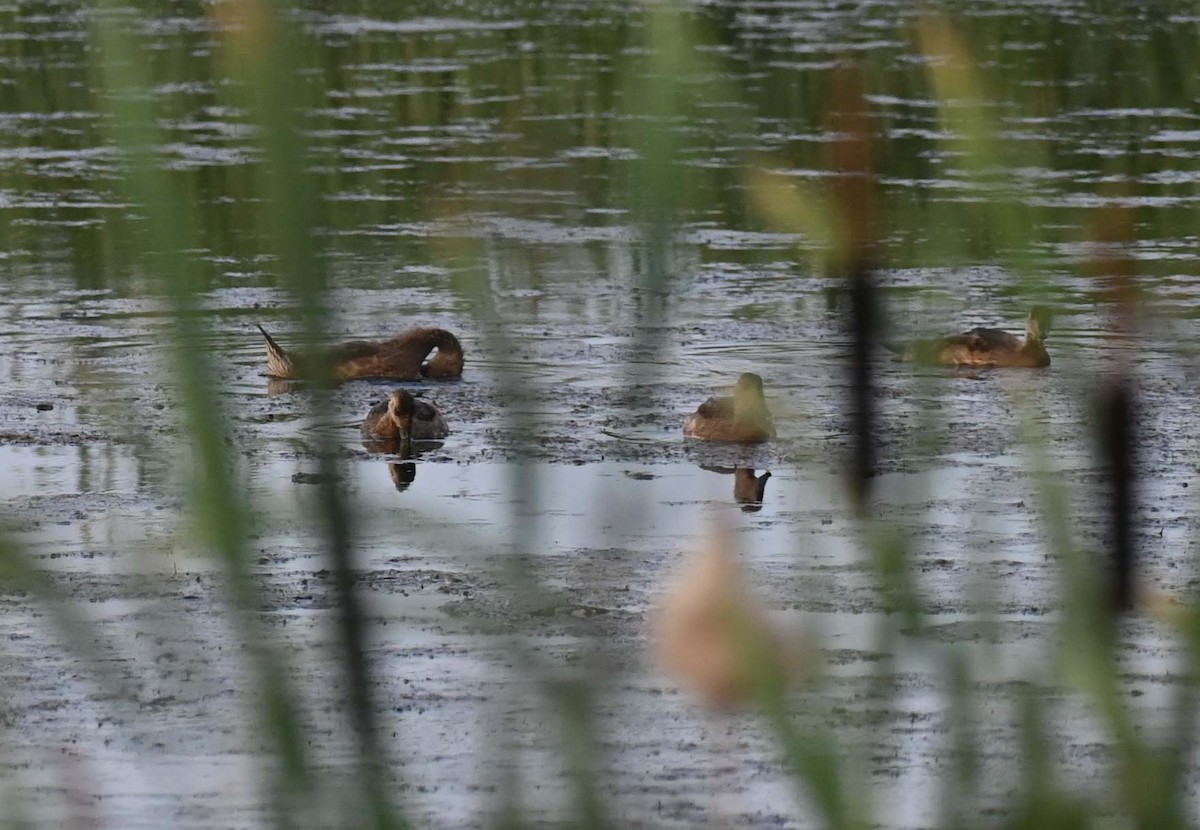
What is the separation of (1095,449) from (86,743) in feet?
15.0

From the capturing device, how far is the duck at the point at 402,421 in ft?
34.4

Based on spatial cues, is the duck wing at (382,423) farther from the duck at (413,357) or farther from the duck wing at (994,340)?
the duck wing at (994,340)

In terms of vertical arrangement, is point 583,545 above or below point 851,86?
below

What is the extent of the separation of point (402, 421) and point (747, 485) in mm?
1689

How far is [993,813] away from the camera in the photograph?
1.74m

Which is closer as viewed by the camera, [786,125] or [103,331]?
[103,331]

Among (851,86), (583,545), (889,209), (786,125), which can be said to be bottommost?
(786,125)

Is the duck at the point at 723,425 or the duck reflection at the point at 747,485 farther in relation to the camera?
the duck at the point at 723,425

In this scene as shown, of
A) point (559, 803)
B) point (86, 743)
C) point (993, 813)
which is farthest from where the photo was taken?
point (86, 743)

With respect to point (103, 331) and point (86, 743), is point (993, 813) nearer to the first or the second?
point (86, 743)

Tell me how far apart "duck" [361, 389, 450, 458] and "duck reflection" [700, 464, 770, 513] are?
134cm

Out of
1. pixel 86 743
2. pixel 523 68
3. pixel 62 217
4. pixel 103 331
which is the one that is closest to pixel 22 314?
pixel 103 331

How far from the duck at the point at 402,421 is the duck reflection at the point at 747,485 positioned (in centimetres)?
134

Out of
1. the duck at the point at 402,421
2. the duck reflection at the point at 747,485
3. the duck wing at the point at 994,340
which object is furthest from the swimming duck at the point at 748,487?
Answer: the duck wing at the point at 994,340
